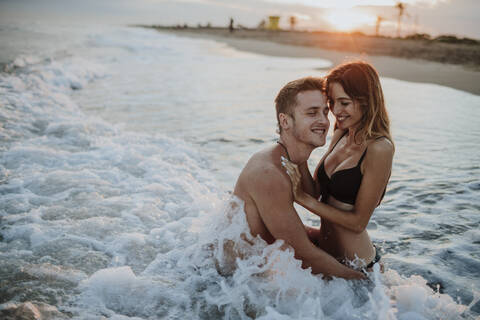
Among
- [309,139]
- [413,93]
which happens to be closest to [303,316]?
[309,139]

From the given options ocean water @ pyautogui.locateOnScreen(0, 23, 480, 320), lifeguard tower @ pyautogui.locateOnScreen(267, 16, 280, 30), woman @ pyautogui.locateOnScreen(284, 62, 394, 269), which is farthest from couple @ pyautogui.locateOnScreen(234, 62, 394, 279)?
lifeguard tower @ pyautogui.locateOnScreen(267, 16, 280, 30)

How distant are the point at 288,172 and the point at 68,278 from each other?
2.41 meters

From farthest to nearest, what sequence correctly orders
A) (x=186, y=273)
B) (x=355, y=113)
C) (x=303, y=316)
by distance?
(x=186, y=273) < (x=355, y=113) < (x=303, y=316)

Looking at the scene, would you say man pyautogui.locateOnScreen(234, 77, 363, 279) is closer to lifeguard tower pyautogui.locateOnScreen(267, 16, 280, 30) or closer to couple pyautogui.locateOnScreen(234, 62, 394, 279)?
couple pyautogui.locateOnScreen(234, 62, 394, 279)

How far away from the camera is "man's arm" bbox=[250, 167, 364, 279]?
10.5 ft

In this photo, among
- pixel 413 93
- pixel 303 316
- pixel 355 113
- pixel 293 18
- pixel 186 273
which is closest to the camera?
pixel 303 316

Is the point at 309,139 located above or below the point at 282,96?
below

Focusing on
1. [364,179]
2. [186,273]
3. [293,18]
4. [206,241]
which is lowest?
[186,273]

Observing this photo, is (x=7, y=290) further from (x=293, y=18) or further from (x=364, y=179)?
(x=293, y=18)

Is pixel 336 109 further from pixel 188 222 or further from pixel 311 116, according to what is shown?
pixel 188 222

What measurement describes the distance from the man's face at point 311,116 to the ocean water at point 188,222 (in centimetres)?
101

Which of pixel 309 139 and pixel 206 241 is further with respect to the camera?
pixel 206 241

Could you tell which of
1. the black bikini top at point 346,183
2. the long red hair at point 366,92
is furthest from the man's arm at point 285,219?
the long red hair at point 366,92

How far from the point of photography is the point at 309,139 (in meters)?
3.52
